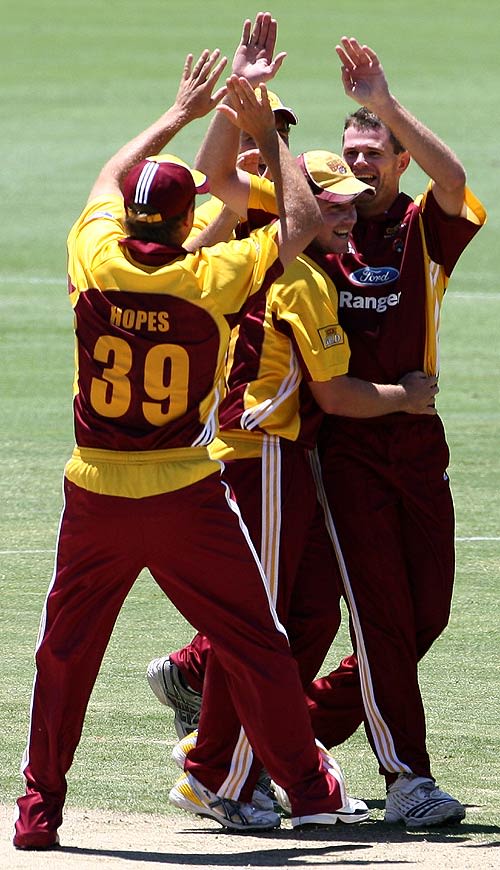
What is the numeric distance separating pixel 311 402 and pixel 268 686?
1048 mm

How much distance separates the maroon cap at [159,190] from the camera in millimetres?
5098

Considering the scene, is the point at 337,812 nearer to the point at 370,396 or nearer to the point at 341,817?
the point at 341,817

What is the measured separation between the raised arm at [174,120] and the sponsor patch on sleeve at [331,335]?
2.61 ft

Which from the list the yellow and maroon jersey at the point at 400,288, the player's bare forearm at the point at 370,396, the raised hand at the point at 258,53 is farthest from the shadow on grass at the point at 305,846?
the raised hand at the point at 258,53

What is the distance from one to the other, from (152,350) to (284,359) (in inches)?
28.6

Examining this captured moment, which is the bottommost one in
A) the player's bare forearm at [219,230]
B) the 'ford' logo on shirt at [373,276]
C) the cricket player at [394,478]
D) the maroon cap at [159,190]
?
the cricket player at [394,478]

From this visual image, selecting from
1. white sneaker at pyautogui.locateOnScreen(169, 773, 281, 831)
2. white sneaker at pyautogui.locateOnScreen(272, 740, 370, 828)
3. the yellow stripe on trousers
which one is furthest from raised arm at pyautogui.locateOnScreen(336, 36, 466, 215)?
white sneaker at pyautogui.locateOnScreen(169, 773, 281, 831)

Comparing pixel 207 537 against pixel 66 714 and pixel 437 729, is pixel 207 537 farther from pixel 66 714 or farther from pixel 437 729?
pixel 437 729

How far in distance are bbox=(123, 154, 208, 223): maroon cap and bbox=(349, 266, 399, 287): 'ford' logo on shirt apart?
2.80 feet

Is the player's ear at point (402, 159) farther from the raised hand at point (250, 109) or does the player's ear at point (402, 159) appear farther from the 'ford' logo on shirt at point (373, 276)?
the raised hand at point (250, 109)

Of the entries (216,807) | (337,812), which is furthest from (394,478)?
(216,807)

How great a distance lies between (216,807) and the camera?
570 cm

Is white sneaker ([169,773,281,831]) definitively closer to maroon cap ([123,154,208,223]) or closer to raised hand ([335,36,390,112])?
maroon cap ([123,154,208,223])

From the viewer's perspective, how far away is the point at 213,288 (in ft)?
16.8
